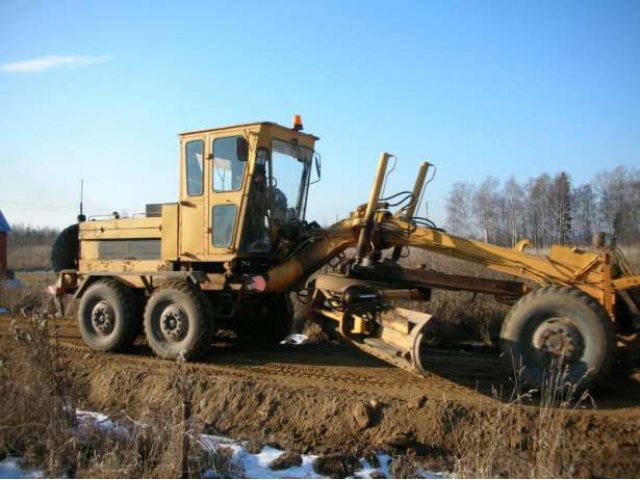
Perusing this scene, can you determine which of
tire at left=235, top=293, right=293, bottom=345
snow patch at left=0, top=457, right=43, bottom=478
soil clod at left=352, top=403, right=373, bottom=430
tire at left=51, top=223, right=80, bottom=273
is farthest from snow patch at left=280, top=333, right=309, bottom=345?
snow patch at left=0, top=457, right=43, bottom=478

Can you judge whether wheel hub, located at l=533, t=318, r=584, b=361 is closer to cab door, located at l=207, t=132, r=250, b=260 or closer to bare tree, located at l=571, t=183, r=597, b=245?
cab door, located at l=207, t=132, r=250, b=260

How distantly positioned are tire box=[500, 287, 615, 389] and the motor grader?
0.01 m

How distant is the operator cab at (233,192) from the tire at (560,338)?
368cm

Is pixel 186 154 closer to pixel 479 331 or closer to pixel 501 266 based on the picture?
pixel 501 266

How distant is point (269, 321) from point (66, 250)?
3824mm

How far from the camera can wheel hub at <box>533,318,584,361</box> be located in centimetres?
630

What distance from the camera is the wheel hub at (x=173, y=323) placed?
26.9 ft

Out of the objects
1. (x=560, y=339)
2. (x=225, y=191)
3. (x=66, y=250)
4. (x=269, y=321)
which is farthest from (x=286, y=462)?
(x=66, y=250)

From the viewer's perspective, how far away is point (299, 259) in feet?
28.0

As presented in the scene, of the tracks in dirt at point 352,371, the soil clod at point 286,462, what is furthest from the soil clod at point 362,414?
the soil clod at point 286,462

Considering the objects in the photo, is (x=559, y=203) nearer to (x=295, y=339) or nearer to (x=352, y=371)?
(x=295, y=339)

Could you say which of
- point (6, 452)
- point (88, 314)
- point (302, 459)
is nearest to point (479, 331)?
point (302, 459)

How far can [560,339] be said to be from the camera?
635 centimetres

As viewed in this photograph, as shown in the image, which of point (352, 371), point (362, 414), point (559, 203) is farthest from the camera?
point (559, 203)
